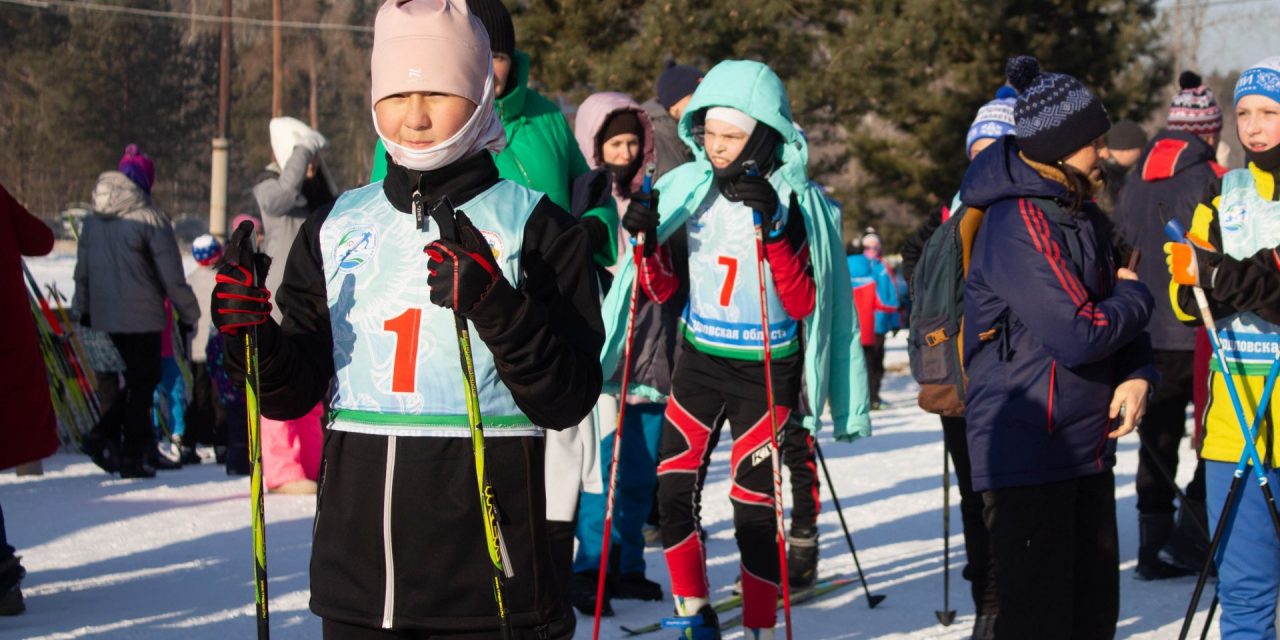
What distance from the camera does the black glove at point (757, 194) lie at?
16.6 ft

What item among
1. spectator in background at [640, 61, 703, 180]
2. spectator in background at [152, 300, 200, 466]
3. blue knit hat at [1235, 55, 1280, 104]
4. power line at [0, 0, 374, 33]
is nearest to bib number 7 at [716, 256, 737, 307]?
blue knit hat at [1235, 55, 1280, 104]

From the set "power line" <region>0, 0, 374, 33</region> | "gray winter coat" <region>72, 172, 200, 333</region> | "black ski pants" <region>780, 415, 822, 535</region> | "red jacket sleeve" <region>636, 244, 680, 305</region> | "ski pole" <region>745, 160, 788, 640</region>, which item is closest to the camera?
"ski pole" <region>745, 160, 788, 640</region>

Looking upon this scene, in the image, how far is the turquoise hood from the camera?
530 cm

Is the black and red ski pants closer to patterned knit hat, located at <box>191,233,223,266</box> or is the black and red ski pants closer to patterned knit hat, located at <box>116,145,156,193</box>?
patterned knit hat, located at <box>116,145,156,193</box>

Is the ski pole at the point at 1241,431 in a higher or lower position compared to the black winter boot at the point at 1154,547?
higher

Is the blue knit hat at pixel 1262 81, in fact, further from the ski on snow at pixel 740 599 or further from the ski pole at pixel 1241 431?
the ski on snow at pixel 740 599

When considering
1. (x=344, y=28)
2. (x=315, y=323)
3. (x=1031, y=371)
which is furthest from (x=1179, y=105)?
(x=344, y=28)

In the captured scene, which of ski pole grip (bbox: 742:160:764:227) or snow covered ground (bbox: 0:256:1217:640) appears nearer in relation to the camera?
ski pole grip (bbox: 742:160:764:227)

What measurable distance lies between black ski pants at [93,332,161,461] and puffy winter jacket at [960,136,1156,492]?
7.04 meters

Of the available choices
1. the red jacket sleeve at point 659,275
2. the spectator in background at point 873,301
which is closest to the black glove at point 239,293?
the red jacket sleeve at point 659,275

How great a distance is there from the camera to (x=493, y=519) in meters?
2.66

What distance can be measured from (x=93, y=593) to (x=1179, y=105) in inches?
230

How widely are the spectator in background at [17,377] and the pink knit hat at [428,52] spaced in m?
3.23

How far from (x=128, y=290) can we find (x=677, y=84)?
168 inches
